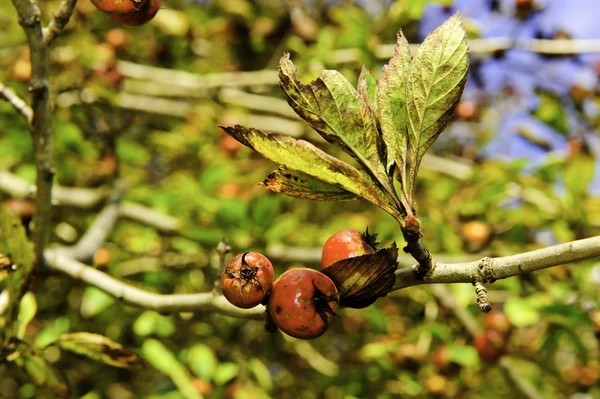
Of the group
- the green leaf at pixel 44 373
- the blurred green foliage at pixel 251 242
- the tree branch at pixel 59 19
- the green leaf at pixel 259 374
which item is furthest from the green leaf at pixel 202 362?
the tree branch at pixel 59 19

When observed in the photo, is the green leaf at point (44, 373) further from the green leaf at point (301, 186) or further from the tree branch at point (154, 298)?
the green leaf at point (301, 186)

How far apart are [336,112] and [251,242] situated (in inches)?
75.1

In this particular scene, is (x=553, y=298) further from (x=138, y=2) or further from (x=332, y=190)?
(x=138, y=2)

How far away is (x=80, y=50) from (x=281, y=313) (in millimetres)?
3125

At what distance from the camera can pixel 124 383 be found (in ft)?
11.7

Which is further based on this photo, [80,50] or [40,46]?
[80,50]

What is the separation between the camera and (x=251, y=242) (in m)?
2.77

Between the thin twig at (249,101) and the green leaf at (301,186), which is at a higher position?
the green leaf at (301,186)

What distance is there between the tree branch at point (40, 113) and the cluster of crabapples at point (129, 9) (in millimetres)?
133

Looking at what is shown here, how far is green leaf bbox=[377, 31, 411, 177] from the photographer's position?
0.95 metres

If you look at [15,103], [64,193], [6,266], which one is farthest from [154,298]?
[64,193]

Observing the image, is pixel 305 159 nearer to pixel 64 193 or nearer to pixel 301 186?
pixel 301 186

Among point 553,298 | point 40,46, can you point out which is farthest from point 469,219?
point 40,46

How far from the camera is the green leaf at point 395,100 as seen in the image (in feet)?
3.13
